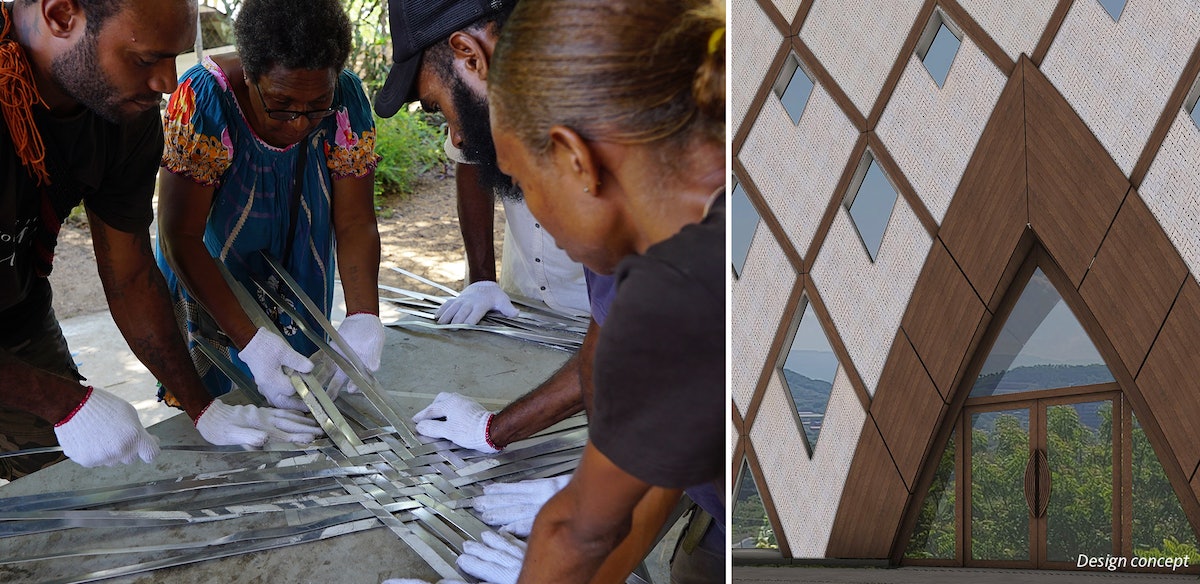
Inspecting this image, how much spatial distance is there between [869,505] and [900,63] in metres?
0.46

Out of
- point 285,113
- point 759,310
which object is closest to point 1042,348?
point 759,310

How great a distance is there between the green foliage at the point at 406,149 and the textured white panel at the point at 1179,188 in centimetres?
75

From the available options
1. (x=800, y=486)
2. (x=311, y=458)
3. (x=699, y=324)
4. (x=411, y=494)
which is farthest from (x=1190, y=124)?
(x=311, y=458)

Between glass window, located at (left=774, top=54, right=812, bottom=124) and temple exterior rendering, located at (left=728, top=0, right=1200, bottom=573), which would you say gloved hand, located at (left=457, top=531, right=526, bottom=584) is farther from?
glass window, located at (left=774, top=54, right=812, bottom=124)

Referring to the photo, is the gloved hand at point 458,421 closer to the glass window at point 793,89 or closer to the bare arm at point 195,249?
the bare arm at point 195,249

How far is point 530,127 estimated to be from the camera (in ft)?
1.77

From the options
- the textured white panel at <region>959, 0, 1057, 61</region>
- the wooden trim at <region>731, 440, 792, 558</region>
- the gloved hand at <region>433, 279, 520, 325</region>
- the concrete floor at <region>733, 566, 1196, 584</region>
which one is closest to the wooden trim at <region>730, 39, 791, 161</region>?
the textured white panel at <region>959, 0, 1057, 61</region>

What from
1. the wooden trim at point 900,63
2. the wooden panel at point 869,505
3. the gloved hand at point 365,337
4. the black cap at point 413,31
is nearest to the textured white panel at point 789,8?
the wooden trim at point 900,63

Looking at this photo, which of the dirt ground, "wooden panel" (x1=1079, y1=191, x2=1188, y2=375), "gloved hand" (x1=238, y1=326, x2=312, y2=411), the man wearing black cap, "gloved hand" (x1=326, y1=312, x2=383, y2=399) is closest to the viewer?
the man wearing black cap

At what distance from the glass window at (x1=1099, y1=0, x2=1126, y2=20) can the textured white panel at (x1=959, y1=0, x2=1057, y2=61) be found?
6 cm

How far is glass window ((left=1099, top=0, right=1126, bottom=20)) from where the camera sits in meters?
0.91

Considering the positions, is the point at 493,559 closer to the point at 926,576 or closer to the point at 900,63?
the point at 926,576

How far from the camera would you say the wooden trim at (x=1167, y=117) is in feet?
2.92

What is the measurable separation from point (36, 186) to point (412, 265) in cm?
59
